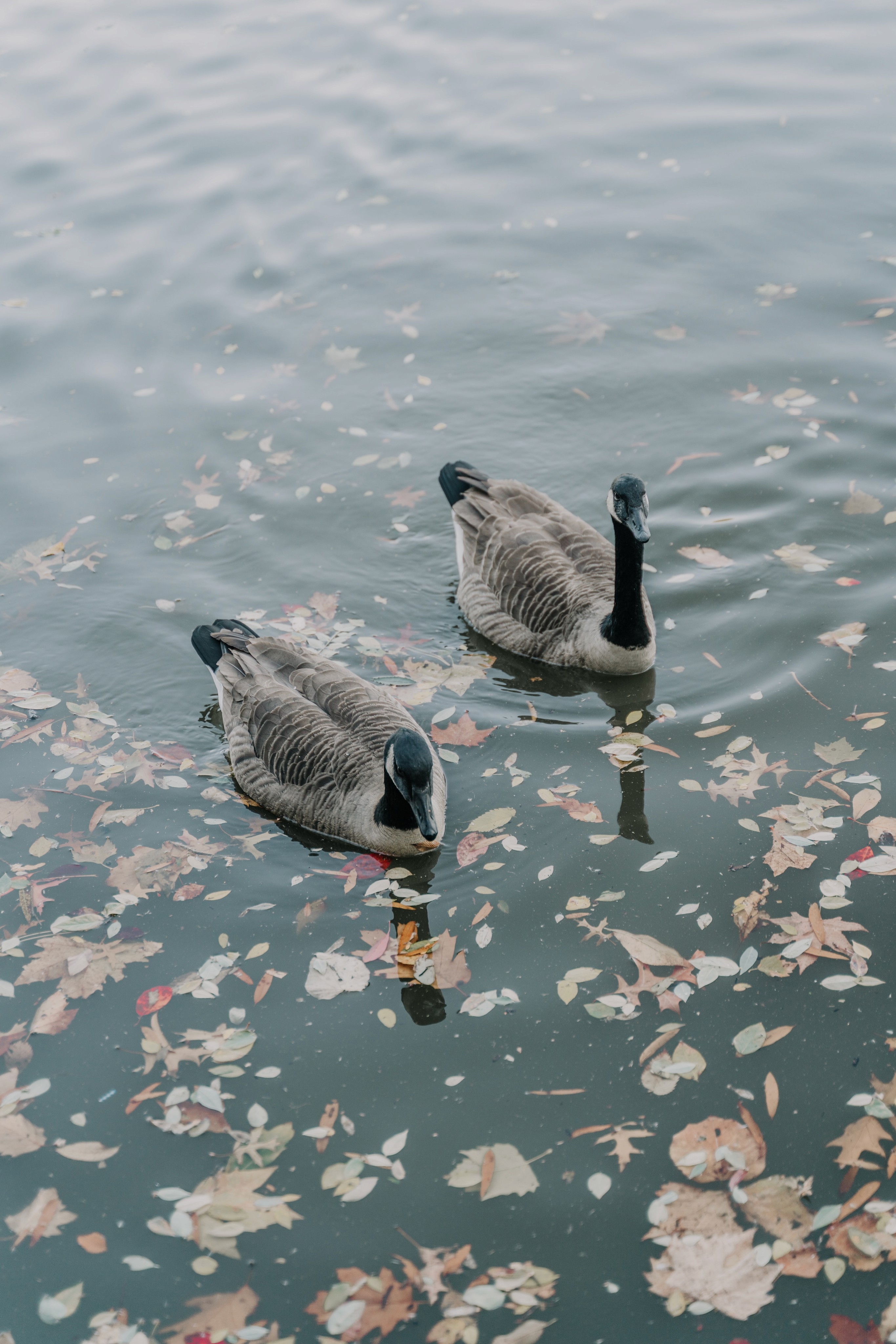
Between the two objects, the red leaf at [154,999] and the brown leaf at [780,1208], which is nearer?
the brown leaf at [780,1208]

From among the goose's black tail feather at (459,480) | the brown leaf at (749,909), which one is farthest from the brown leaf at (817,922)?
the goose's black tail feather at (459,480)

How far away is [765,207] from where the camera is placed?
15.1m

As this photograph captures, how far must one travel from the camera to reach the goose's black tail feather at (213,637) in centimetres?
923

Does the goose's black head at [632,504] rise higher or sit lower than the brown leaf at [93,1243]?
higher

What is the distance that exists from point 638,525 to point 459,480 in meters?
2.59

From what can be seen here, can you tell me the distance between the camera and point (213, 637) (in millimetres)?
9234

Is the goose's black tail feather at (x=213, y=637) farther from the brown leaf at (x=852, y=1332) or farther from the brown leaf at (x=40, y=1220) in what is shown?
the brown leaf at (x=852, y=1332)

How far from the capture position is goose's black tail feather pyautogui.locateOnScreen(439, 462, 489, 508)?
10602mm

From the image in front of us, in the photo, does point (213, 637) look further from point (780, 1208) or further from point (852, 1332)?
point (852, 1332)

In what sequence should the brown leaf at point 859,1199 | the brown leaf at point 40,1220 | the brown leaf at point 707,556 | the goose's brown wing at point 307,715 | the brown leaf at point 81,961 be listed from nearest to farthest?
the brown leaf at point 859,1199
the brown leaf at point 40,1220
the brown leaf at point 81,961
the goose's brown wing at point 307,715
the brown leaf at point 707,556

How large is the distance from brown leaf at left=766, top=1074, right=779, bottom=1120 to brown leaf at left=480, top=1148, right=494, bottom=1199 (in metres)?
1.49

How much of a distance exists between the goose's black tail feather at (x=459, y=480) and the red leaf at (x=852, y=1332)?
713cm

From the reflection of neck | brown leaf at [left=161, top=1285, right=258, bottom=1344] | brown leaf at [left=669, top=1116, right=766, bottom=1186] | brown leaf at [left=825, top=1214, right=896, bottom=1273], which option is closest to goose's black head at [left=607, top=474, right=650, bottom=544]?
the reflection of neck

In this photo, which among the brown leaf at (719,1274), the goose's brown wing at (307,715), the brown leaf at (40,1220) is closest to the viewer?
the brown leaf at (719,1274)
